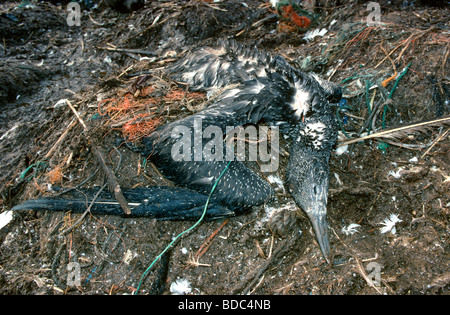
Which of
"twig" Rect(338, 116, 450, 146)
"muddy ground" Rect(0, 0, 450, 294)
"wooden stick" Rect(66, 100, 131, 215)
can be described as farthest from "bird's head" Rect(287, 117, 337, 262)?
"wooden stick" Rect(66, 100, 131, 215)

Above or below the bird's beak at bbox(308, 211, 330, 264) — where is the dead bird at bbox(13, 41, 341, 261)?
above

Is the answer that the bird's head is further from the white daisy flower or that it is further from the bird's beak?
the white daisy flower

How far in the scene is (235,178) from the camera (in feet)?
8.79

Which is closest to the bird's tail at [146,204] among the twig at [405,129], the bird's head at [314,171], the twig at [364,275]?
the bird's head at [314,171]

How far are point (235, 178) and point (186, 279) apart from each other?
0.95 meters

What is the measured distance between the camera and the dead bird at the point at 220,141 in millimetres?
2594

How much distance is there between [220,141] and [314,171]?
94 centimetres

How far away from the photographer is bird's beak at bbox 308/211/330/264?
2.43m

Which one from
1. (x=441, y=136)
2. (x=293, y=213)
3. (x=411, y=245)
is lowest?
(x=411, y=245)

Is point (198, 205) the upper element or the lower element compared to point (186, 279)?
upper

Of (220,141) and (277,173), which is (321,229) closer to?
(277,173)
